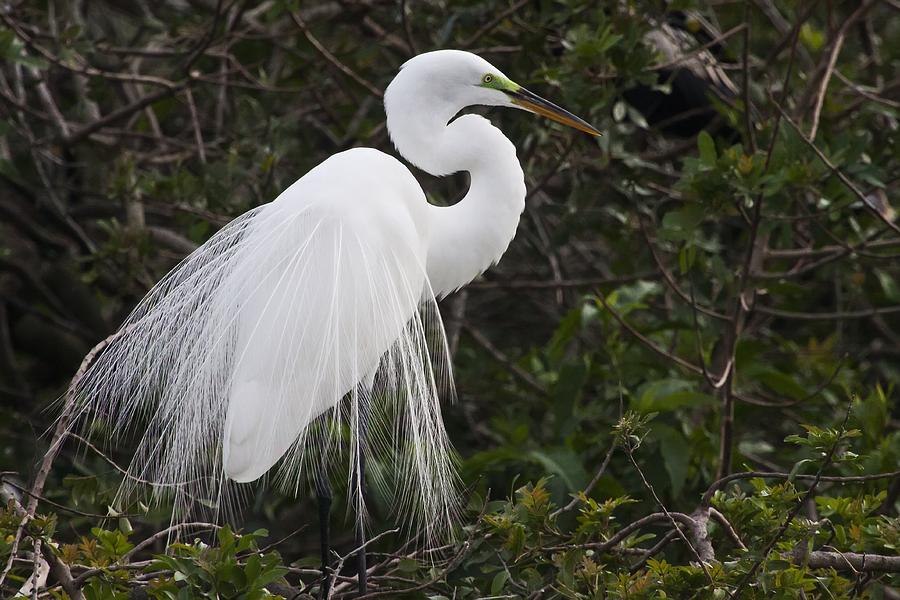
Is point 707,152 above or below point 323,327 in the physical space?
above

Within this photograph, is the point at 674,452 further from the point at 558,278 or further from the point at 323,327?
the point at 323,327

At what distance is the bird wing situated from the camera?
7.57 ft

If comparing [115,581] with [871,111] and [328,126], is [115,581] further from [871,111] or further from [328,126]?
[871,111]

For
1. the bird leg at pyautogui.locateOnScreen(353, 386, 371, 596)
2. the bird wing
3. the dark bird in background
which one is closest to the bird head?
the bird wing

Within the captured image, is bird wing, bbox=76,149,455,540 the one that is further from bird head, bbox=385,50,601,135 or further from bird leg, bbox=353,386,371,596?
bird head, bbox=385,50,601,135

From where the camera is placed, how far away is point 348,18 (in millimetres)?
3652

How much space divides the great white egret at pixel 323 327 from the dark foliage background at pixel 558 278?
0.16 m

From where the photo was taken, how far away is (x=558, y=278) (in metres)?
3.55

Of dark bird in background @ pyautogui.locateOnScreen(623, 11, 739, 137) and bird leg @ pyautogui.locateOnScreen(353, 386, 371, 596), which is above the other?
dark bird in background @ pyautogui.locateOnScreen(623, 11, 739, 137)

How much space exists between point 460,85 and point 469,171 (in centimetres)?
20

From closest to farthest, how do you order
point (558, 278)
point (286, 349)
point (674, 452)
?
1. point (286, 349)
2. point (674, 452)
3. point (558, 278)

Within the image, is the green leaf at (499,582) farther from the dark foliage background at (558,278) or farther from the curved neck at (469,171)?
the curved neck at (469,171)

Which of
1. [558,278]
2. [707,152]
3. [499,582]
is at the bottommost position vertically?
[499,582]

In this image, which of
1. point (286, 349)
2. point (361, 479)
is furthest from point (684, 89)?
point (286, 349)
